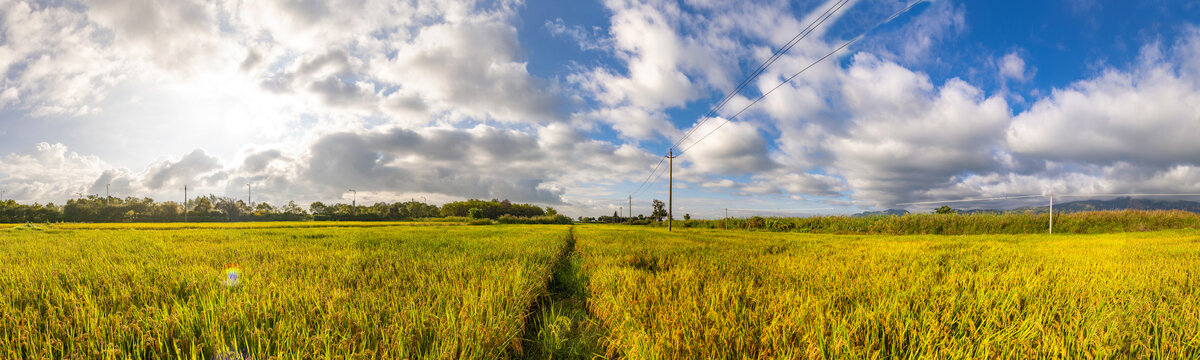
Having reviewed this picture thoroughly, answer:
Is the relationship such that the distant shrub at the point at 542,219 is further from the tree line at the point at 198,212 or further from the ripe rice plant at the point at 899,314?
the ripe rice plant at the point at 899,314

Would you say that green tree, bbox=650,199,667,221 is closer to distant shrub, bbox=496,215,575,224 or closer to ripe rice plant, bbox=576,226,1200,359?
distant shrub, bbox=496,215,575,224

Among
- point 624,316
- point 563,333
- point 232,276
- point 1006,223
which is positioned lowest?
point 1006,223

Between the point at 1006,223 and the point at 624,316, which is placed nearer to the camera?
the point at 624,316

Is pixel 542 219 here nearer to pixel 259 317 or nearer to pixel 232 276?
pixel 232 276

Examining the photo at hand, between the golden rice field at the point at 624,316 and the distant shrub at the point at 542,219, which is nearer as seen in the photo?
the golden rice field at the point at 624,316

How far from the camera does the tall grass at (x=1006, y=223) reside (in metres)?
23.4

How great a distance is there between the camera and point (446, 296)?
11.8 feet

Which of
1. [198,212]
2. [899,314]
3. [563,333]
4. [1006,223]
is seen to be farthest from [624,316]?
[198,212]

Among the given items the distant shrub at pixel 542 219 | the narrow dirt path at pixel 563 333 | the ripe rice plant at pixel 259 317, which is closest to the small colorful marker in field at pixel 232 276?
the ripe rice plant at pixel 259 317

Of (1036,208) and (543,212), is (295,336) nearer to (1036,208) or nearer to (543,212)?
(1036,208)

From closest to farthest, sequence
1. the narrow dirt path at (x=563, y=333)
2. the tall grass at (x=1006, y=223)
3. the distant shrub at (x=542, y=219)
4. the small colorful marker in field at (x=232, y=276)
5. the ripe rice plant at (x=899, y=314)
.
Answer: the ripe rice plant at (x=899, y=314)
the narrow dirt path at (x=563, y=333)
the small colorful marker in field at (x=232, y=276)
the tall grass at (x=1006, y=223)
the distant shrub at (x=542, y=219)

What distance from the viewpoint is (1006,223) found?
88.9 ft

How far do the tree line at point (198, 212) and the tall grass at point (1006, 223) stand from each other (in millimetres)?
69351

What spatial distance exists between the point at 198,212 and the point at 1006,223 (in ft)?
463
